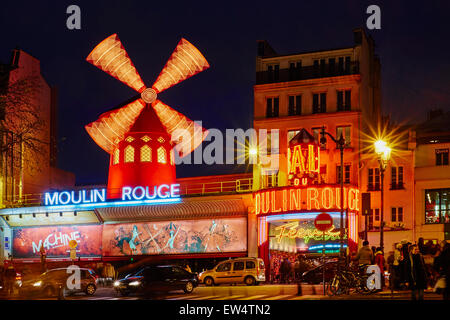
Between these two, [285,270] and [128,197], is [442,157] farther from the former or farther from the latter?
[128,197]

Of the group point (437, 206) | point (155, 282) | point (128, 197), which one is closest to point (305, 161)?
point (437, 206)

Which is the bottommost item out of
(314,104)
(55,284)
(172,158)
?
(55,284)

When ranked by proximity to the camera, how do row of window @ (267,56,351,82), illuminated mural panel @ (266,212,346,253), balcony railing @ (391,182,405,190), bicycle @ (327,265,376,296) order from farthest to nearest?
row of window @ (267,56,351,82)
balcony railing @ (391,182,405,190)
illuminated mural panel @ (266,212,346,253)
bicycle @ (327,265,376,296)

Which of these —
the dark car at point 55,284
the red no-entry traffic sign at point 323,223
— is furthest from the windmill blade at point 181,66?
the red no-entry traffic sign at point 323,223

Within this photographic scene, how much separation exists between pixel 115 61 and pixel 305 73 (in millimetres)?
10378

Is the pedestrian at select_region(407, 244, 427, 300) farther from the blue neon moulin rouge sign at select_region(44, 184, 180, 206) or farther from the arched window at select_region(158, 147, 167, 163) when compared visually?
the arched window at select_region(158, 147, 167, 163)

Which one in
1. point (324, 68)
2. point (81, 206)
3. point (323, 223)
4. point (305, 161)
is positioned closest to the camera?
point (323, 223)

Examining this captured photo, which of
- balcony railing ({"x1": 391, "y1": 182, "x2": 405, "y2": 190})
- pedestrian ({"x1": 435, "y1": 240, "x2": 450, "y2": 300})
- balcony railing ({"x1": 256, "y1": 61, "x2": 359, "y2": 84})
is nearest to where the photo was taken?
pedestrian ({"x1": 435, "y1": 240, "x2": 450, "y2": 300})

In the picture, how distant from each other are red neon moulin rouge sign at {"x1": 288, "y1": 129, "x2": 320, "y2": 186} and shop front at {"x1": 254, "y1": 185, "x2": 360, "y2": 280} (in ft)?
1.72

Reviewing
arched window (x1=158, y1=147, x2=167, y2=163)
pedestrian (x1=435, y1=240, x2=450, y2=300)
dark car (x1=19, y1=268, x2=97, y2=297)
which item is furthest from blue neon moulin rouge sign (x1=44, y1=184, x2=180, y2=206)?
pedestrian (x1=435, y1=240, x2=450, y2=300)

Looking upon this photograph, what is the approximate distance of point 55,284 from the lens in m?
25.8

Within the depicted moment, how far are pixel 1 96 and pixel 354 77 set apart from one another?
20143 millimetres

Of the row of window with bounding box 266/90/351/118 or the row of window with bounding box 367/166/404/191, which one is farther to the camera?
the row of window with bounding box 266/90/351/118

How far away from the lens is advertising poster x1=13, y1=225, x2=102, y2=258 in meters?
39.5
